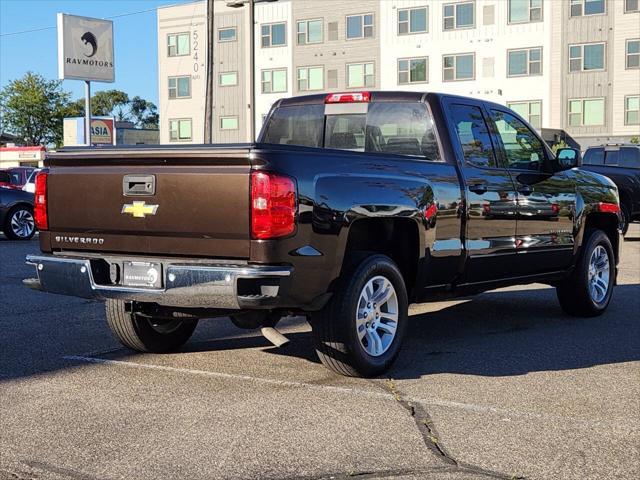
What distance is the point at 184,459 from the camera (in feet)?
13.5

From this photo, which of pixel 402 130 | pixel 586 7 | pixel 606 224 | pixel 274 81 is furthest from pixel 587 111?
pixel 402 130

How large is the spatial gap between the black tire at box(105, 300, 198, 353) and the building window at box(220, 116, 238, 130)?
48.8 m

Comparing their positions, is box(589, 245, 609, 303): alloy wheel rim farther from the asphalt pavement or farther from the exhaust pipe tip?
the exhaust pipe tip

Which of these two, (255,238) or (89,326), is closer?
(255,238)

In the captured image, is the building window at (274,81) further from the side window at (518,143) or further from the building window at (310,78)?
the side window at (518,143)

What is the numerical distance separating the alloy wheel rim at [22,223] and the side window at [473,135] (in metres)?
13.8

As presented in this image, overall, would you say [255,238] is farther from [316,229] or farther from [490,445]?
[490,445]

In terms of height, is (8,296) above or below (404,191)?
below

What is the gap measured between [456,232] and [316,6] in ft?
154

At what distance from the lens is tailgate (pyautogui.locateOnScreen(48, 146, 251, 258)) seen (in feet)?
16.3

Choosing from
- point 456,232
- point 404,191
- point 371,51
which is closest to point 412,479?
point 404,191

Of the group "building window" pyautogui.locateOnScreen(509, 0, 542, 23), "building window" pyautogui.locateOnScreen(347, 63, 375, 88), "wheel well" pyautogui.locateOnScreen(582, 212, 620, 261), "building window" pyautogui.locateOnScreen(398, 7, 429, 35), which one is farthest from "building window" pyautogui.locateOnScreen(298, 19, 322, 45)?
"wheel well" pyautogui.locateOnScreen(582, 212, 620, 261)

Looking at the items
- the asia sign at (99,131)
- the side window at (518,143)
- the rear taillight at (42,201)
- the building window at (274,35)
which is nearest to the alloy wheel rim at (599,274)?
the side window at (518,143)

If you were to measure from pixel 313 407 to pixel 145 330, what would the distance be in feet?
6.31
